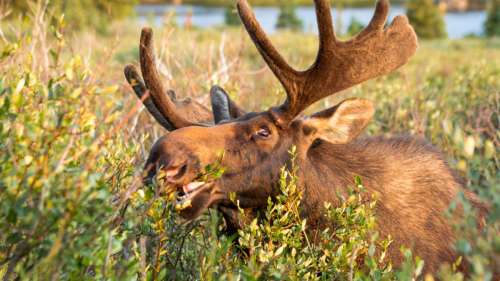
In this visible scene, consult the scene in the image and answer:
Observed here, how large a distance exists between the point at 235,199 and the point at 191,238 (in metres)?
A: 0.49

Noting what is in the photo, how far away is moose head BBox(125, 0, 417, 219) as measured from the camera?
362cm

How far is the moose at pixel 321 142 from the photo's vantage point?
11.9 feet

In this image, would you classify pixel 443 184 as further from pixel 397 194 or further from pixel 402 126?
pixel 402 126

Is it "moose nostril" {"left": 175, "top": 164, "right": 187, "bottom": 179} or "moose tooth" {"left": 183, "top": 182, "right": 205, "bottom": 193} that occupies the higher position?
"moose nostril" {"left": 175, "top": 164, "right": 187, "bottom": 179}

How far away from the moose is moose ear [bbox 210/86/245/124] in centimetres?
10

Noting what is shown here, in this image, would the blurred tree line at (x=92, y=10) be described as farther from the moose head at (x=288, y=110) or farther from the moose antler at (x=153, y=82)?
the moose head at (x=288, y=110)

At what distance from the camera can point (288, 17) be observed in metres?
36.7

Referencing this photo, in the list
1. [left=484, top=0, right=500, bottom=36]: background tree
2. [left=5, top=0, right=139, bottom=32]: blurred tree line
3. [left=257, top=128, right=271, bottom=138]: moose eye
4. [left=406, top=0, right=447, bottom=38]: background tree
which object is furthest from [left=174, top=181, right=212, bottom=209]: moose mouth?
[left=484, top=0, right=500, bottom=36]: background tree

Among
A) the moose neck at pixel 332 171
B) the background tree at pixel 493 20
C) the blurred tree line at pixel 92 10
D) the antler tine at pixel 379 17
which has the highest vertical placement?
the antler tine at pixel 379 17

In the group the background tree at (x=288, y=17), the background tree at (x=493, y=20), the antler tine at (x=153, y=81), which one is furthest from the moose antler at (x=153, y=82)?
the background tree at (x=288, y=17)

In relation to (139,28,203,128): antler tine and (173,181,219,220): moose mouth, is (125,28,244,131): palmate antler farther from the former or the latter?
(173,181,219,220): moose mouth

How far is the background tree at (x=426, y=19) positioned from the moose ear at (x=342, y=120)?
28.5 meters

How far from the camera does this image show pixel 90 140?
249 centimetres

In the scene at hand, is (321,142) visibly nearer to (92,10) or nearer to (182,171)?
(182,171)
